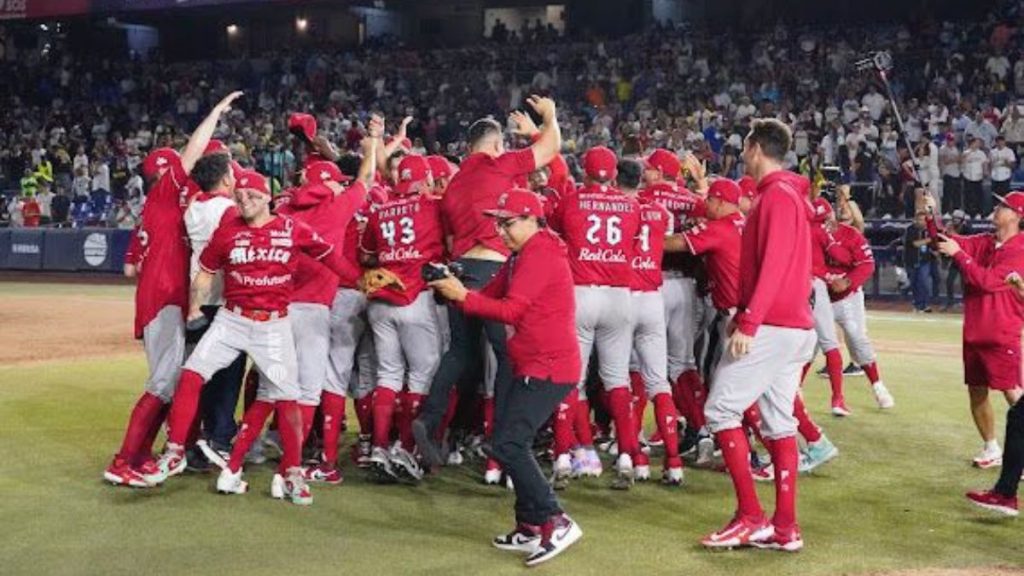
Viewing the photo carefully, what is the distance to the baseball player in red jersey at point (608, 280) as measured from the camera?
7.93 metres

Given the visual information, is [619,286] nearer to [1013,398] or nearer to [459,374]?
[459,374]

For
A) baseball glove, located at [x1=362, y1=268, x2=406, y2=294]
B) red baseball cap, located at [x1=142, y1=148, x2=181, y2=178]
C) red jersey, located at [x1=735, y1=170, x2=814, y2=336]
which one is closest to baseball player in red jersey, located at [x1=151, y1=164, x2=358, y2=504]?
baseball glove, located at [x1=362, y1=268, x2=406, y2=294]

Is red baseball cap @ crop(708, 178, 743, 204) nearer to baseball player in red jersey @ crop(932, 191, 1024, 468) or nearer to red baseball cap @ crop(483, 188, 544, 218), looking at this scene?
baseball player in red jersey @ crop(932, 191, 1024, 468)

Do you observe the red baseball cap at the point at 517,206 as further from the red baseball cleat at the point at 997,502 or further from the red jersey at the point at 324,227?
the red baseball cleat at the point at 997,502

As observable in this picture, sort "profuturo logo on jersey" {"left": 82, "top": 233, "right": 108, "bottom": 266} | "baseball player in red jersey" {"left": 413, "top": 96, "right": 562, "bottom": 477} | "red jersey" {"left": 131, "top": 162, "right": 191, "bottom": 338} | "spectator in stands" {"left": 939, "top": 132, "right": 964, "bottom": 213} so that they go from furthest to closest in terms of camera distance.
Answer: "profuturo logo on jersey" {"left": 82, "top": 233, "right": 108, "bottom": 266}, "spectator in stands" {"left": 939, "top": 132, "right": 964, "bottom": 213}, "red jersey" {"left": 131, "top": 162, "right": 191, "bottom": 338}, "baseball player in red jersey" {"left": 413, "top": 96, "right": 562, "bottom": 477}

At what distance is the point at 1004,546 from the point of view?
6.64 m

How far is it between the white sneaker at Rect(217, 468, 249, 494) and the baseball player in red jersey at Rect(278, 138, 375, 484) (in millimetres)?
529

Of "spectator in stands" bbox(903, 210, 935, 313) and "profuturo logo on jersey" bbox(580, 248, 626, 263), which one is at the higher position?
→ "profuturo logo on jersey" bbox(580, 248, 626, 263)

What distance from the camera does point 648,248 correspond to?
8.09 meters

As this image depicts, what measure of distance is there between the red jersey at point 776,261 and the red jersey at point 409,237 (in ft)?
7.65

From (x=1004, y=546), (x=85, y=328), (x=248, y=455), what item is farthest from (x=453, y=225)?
(x=85, y=328)

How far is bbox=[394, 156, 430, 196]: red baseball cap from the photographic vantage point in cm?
809

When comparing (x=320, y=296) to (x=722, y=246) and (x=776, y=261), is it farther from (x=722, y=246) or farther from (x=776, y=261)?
(x=776, y=261)

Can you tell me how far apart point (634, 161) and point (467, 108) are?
25.0m
